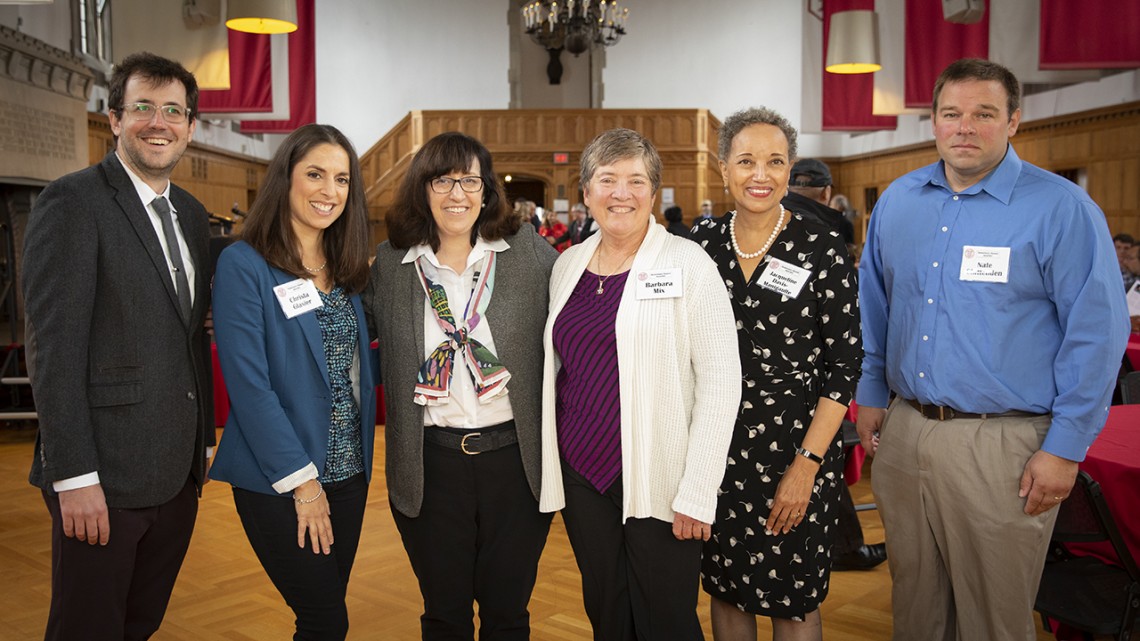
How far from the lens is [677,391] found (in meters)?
2.19

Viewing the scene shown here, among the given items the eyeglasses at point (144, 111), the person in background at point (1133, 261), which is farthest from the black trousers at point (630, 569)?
the person in background at point (1133, 261)

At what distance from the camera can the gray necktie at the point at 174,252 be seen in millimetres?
2227

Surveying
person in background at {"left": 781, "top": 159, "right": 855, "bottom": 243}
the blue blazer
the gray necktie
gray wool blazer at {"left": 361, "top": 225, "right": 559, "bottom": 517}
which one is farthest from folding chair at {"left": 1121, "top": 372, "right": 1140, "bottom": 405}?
the gray necktie

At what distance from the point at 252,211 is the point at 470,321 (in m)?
0.61

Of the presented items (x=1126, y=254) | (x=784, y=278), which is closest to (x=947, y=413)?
(x=784, y=278)

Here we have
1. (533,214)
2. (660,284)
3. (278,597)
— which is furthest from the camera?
(533,214)

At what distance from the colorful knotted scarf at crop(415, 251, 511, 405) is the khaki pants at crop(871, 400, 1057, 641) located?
3.93 feet

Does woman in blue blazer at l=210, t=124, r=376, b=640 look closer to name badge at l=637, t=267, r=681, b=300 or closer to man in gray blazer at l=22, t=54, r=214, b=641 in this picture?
man in gray blazer at l=22, t=54, r=214, b=641

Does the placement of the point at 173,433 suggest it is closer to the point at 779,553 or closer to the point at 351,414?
the point at 351,414

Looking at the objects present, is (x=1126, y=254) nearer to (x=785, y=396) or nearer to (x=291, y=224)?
(x=785, y=396)

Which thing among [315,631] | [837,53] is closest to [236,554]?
[315,631]

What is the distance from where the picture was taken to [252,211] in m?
2.21

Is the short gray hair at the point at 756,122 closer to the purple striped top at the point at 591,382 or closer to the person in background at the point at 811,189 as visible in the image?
the purple striped top at the point at 591,382

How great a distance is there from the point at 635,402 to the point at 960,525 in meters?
1.04
